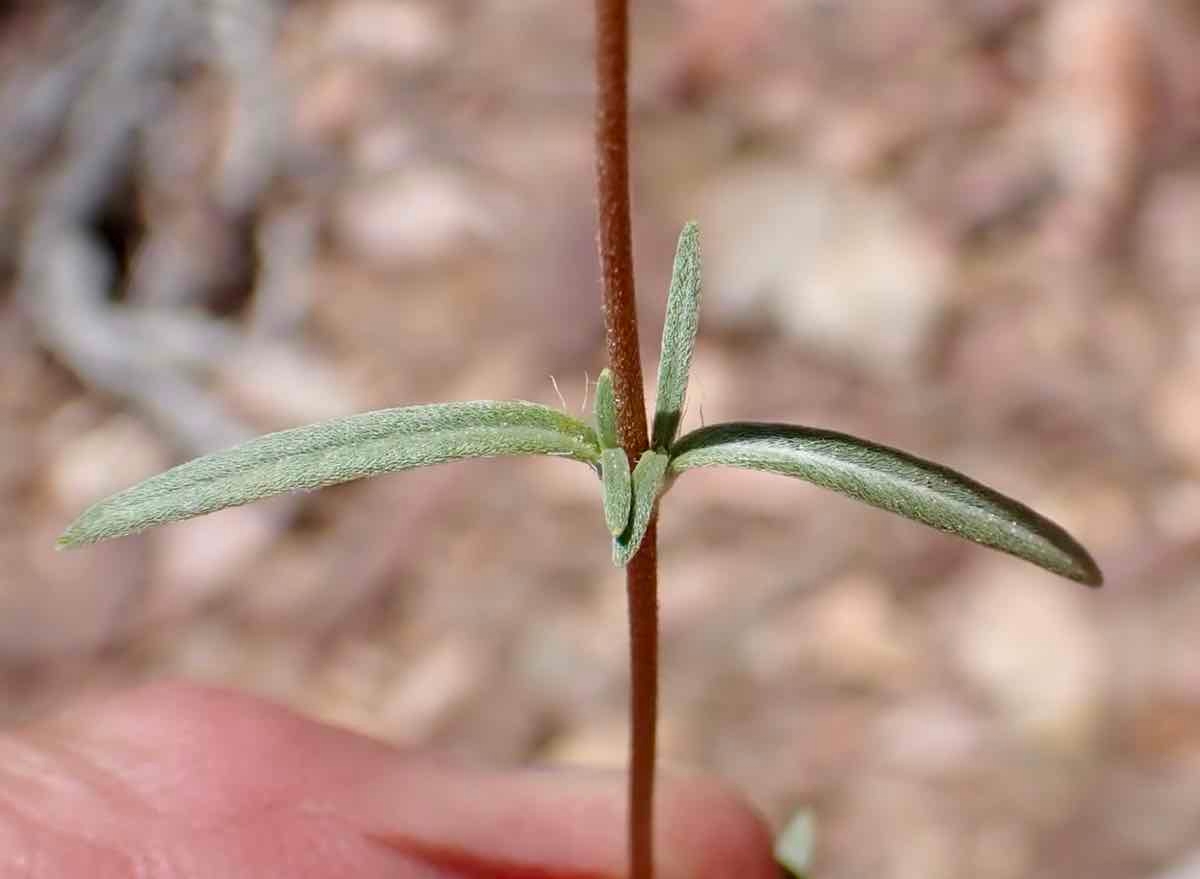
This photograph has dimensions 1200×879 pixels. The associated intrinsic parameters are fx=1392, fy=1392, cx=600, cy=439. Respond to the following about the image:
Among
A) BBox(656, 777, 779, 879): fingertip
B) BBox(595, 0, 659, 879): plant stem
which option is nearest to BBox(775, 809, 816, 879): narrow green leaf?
BBox(656, 777, 779, 879): fingertip

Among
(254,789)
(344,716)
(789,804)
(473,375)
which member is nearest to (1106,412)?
(789,804)

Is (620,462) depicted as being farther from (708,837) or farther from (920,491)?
(708,837)

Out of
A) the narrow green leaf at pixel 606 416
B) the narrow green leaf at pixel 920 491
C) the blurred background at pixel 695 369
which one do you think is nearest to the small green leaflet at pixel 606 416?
the narrow green leaf at pixel 606 416

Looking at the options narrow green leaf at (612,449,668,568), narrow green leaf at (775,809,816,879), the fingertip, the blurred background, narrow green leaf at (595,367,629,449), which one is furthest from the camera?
the blurred background

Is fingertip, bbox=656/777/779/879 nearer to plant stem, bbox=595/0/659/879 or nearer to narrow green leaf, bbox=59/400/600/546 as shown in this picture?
plant stem, bbox=595/0/659/879

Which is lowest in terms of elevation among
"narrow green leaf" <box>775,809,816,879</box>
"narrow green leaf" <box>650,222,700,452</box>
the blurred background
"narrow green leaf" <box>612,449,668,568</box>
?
"narrow green leaf" <box>775,809,816,879</box>

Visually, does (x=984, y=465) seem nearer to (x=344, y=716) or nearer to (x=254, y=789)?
(x=344, y=716)

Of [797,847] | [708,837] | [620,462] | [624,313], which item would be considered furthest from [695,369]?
[624,313]
